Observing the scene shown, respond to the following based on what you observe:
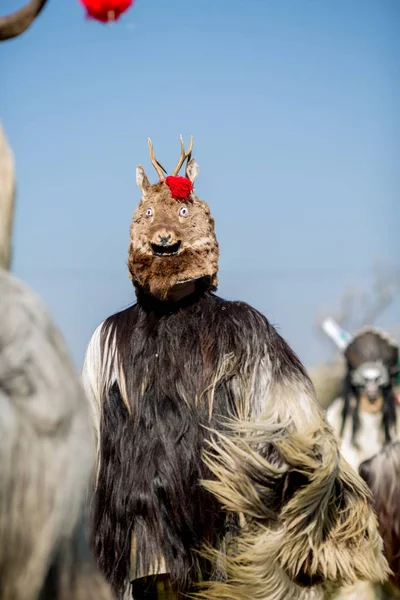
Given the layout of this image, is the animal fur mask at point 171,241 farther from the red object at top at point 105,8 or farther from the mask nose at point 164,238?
the red object at top at point 105,8

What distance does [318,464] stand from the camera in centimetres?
425

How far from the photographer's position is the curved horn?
1962 mm

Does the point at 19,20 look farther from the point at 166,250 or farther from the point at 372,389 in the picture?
the point at 372,389

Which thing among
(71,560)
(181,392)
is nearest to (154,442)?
(181,392)

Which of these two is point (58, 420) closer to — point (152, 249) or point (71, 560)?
point (71, 560)

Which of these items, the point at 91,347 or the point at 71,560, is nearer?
the point at 71,560

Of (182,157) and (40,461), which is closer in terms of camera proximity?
(40,461)

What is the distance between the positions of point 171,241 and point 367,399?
365 cm

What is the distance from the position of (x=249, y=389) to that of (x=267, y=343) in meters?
0.21

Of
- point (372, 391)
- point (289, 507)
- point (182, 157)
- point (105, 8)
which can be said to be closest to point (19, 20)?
point (105, 8)

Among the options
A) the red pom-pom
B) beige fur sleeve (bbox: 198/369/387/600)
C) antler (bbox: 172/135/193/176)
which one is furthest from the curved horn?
antler (bbox: 172/135/193/176)

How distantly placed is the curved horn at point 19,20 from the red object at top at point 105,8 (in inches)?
26.2

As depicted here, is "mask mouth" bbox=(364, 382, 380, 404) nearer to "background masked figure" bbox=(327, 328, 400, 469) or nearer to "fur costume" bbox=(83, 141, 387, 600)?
"background masked figure" bbox=(327, 328, 400, 469)

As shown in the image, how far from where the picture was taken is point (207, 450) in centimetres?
434
